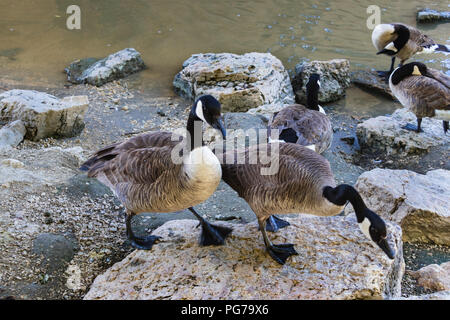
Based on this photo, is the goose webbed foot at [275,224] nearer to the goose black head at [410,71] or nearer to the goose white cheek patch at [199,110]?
the goose white cheek patch at [199,110]

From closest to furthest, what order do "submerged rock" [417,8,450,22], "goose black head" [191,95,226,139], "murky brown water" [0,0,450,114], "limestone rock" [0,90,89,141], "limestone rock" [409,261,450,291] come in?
"goose black head" [191,95,226,139], "limestone rock" [409,261,450,291], "limestone rock" [0,90,89,141], "murky brown water" [0,0,450,114], "submerged rock" [417,8,450,22]

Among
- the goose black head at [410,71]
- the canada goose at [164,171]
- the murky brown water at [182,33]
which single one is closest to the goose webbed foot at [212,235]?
the canada goose at [164,171]

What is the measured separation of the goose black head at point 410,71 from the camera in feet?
22.7

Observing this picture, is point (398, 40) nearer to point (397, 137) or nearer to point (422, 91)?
point (422, 91)

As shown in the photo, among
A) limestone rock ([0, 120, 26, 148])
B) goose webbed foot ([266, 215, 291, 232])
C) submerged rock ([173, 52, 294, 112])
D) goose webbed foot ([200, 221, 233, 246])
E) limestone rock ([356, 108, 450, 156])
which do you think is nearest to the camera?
goose webbed foot ([200, 221, 233, 246])

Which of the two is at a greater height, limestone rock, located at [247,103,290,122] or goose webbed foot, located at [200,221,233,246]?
goose webbed foot, located at [200,221,233,246]

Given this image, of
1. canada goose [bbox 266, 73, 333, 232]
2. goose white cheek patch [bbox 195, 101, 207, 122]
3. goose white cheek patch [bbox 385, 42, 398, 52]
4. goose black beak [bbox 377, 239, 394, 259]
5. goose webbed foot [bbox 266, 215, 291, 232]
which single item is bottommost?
goose webbed foot [bbox 266, 215, 291, 232]

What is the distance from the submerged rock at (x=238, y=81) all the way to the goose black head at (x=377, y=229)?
191 inches

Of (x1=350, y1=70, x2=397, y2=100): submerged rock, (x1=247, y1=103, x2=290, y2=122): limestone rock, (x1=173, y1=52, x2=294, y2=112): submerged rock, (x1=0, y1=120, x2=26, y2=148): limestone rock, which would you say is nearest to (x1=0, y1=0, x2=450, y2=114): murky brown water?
(x1=350, y1=70, x2=397, y2=100): submerged rock

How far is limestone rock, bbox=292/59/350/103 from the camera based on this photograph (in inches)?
345

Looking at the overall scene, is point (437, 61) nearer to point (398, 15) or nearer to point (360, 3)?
point (398, 15)

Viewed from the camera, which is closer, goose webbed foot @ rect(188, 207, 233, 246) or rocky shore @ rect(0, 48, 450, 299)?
rocky shore @ rect(0, 48, 450, 299)

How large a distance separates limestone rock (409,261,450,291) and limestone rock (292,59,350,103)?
507cm

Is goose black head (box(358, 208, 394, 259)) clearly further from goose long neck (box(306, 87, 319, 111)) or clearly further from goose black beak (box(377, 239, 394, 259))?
goose long neck (box(306, 87, 319, 111))
